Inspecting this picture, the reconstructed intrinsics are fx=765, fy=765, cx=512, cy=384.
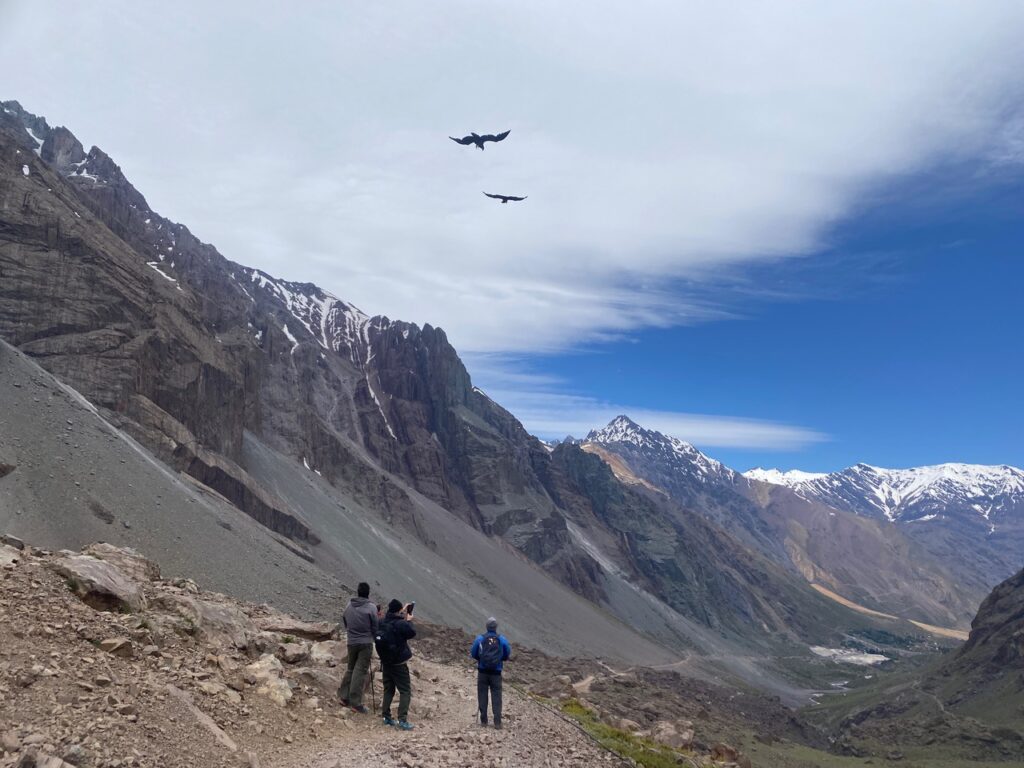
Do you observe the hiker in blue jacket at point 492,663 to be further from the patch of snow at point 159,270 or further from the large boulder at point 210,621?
the patch of snow at point 159,270

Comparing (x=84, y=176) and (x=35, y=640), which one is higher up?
(x=84, y=176)

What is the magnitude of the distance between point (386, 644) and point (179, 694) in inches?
157

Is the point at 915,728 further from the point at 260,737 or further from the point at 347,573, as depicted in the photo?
the point at 260,737

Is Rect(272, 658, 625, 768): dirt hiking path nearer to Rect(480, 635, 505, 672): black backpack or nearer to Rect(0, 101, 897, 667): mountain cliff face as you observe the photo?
Rect(480, 635, 505, 672): black backpack

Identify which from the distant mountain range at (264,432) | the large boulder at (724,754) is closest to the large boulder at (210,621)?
the large boulder at (724,754)

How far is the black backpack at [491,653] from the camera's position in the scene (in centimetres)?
1614

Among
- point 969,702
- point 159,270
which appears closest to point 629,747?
point 159,270

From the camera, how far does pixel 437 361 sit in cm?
18362

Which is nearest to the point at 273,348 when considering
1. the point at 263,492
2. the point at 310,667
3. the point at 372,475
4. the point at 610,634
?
the point at 372,475

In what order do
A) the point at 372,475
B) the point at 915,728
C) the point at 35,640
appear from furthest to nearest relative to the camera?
the point at 372,475
the point at 915,728
the point at 35,640

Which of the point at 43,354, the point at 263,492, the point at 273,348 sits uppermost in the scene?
the point at 273,348

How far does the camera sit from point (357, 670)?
1568 centimetres

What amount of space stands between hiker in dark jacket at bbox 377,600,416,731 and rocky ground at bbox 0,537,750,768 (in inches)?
22.2

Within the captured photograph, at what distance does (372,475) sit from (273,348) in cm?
3007
